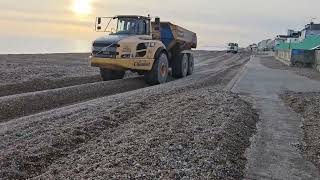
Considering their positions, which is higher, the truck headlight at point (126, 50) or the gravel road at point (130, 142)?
the truck headlight at point (126, 50)

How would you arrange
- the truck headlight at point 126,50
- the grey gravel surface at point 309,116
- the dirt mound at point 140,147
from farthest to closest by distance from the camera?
the truck headlight at point 126,50 < the grey gravel surface at point 309,116 < the dirt mound at point 140,147

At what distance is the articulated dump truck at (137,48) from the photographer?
1888 cm

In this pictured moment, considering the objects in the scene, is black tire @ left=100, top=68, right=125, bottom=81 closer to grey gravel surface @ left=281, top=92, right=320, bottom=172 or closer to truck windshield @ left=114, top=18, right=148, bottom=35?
truck windshield @ left=114, top=18, right=148, bottom=35

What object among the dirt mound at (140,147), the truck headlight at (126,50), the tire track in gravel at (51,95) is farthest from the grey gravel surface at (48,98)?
the dirt mound at (140,147)

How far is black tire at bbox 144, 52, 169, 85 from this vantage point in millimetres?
20062

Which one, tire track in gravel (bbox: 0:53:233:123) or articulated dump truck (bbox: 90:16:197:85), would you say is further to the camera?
articulated dump truck (bbox: 90:16:197:85)

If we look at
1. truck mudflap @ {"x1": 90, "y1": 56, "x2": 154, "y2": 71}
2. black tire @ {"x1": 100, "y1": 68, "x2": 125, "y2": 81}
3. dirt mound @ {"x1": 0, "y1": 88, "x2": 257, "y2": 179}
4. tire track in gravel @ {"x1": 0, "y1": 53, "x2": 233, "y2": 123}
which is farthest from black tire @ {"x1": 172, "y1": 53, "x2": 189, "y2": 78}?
dirt mound @ {"x1": 0, "y1": 88, "x2": 257, "y2": 179}

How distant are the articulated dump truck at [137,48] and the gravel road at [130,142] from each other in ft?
20.9

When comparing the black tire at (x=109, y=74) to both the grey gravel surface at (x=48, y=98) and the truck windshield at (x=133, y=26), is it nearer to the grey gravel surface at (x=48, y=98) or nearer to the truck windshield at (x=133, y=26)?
the truck windshield at (x=133, y=26)

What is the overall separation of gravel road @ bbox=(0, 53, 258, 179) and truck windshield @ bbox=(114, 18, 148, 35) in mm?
7885

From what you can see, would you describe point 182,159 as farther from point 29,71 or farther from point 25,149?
point 29,71

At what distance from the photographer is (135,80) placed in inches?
828

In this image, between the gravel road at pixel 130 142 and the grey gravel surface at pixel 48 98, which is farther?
the grey gravel surface at pixel 48 98

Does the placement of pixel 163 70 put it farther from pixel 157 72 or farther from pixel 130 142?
pixel 130 142
